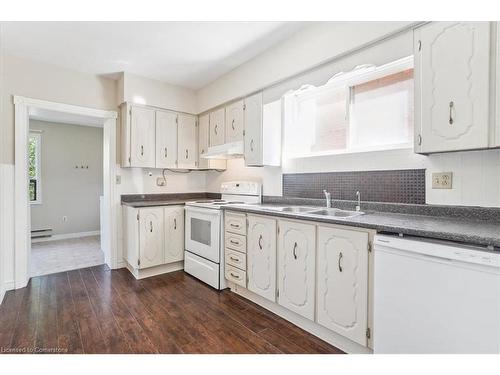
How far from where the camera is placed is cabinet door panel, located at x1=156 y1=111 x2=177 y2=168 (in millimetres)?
3508

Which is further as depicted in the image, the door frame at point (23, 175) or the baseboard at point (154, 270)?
the baseboard at point (154, 270)

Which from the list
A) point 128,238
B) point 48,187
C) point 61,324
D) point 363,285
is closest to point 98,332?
point 61,324

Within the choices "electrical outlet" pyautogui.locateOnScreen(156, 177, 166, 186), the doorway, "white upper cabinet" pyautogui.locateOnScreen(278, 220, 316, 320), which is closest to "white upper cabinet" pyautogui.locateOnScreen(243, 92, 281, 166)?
"white upper cabinet" pyautogui.locateOnScreen(278, 220, 316, 320)

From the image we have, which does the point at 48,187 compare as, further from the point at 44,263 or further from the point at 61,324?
the point at 61,324

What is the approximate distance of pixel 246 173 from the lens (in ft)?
11.1

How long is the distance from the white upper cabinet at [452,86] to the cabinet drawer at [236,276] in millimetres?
1767

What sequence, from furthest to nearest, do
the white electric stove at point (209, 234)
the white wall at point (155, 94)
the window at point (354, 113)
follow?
the white wall at point (155, 94)
the white electric stove at point (209, 234)
the window at point (354, 113)

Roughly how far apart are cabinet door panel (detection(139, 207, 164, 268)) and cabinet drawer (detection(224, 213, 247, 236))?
99 centimetres

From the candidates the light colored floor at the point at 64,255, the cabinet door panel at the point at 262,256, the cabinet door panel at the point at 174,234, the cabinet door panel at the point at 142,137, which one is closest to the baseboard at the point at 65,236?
the light colored floor at the point at 64,255

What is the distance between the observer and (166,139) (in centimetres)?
358

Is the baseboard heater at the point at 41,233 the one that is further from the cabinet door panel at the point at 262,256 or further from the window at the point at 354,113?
the window at the point at 354,113

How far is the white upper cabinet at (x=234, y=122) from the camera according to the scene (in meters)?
3.08

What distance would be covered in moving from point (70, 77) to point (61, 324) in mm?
2752

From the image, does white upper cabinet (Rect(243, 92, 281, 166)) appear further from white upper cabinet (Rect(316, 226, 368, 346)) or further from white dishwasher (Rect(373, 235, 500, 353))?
white dishwasher (Rect(373, 235, 500, 353))
